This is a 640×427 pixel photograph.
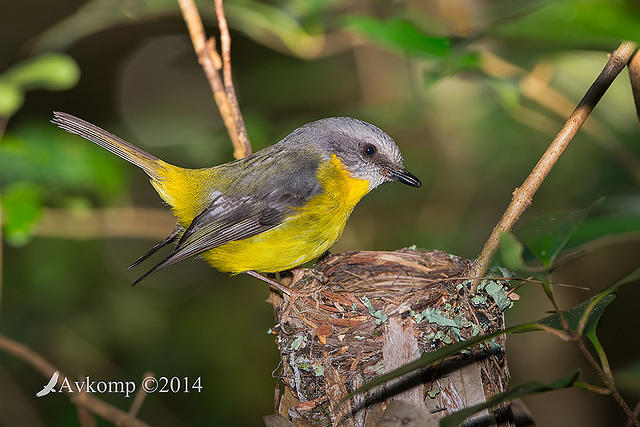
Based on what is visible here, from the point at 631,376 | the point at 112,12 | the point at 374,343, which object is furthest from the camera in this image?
the point at 112,12

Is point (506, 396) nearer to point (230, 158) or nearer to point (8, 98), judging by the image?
point (8, 98)

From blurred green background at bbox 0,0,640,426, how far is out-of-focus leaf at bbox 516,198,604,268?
2176mm

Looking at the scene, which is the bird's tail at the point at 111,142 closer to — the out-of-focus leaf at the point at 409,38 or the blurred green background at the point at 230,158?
the blurred green background at the point at 230,158

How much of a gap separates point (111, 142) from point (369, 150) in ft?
5.18

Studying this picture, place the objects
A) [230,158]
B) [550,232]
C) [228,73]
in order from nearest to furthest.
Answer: [550,232], [228,73], [230,158]

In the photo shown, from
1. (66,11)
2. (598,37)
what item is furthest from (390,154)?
(66,11)

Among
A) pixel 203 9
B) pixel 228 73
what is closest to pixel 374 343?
pixel 228 73

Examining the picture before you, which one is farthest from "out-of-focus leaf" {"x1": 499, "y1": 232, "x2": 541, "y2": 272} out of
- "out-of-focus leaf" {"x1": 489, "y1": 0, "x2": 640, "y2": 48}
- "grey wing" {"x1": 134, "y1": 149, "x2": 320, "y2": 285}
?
"grey wing" {"x1": 134, "y1": 149, "x2": 320, "y2": 285}

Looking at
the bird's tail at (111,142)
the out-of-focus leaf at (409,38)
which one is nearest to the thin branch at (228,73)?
the bird's tail at (111,142)

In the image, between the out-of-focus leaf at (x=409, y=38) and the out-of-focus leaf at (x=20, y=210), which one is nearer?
the out-of-focus leaf at (x=409, y=38)

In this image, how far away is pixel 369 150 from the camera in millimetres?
3850

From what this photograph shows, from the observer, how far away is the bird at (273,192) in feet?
11.8

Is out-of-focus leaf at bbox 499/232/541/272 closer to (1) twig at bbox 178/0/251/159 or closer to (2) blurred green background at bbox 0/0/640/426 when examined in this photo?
(1) twig at bbox 178/0/251/159

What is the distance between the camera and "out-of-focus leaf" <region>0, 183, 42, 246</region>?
126 inches
